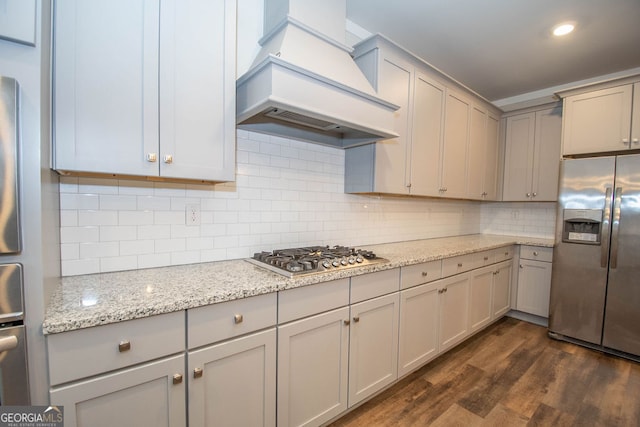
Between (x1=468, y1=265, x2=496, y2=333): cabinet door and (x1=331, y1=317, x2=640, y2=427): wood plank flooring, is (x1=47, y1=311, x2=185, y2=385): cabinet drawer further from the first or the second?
(x1=468, y1=265, x2=496, y2=333): cabinet door

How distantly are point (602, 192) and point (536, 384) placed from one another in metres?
1.77

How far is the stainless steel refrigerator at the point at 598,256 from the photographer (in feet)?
8.15

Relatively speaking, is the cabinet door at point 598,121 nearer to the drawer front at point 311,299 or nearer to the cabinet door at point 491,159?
the cabinet door at point 491,159

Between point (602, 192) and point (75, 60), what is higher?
point (75, 60)

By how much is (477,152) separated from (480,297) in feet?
5.15

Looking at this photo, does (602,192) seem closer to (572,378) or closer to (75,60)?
(572,378)

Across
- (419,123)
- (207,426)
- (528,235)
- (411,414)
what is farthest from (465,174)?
(207,426)

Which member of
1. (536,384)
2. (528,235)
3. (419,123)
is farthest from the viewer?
(528,235)

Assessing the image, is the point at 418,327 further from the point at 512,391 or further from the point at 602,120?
the point at 602,120

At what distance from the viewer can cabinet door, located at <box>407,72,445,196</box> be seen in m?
2.47

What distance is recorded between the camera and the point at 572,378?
7.42 feet

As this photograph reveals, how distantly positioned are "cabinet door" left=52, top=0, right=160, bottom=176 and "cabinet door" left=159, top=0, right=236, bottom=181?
50 mm

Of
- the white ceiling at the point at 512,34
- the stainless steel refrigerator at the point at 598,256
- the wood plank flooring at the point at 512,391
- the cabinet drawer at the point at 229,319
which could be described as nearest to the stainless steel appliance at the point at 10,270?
the cabinet drawer at the point at 229,319

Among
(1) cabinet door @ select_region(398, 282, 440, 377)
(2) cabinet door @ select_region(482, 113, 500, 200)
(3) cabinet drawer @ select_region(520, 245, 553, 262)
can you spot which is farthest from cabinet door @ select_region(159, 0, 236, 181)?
(3) cabinet drawer @ select_region(520, 245, 553, 262)
